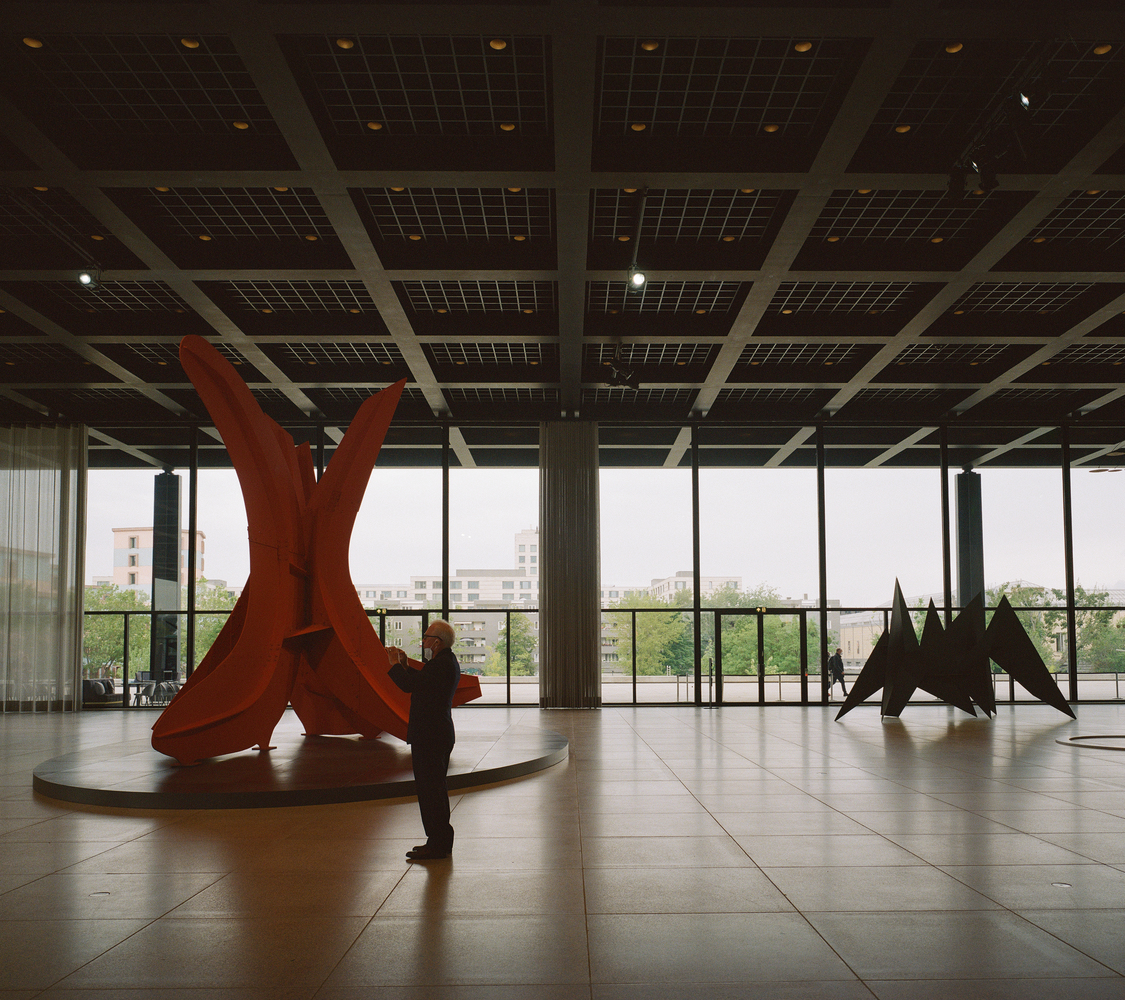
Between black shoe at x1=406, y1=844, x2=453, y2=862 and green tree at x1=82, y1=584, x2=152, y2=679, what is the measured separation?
13.9 meters

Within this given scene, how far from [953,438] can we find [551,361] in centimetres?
871

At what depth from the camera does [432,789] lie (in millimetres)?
5340

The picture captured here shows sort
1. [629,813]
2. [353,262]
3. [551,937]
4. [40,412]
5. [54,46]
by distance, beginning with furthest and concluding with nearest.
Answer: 1. [40,412]
2. [353,262]
3. [54,46]
4. [629,813]
5. [551,937]

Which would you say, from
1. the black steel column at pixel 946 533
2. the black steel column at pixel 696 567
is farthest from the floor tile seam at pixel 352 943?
the black steel column at pixel 946 533

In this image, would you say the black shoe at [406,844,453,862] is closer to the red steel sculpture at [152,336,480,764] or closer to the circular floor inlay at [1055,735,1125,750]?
the red steel sculpture at [152,336,480,764]

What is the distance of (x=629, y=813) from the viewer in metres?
6.71

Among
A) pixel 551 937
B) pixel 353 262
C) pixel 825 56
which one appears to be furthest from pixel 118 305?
pixel 551 937

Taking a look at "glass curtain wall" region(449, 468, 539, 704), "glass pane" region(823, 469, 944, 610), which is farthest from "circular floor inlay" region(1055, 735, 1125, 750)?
"glass curtain wall" region(449, 468, 539, 704)

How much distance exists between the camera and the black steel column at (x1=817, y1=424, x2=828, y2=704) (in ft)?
57.0

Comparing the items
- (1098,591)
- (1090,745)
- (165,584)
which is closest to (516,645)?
(165,584)

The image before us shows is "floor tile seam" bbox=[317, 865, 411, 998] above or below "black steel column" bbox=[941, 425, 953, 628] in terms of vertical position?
below

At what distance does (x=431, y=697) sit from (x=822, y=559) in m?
13.4

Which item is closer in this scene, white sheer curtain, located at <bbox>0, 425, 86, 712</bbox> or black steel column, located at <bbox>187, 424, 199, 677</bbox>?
white sheer curtain, located at <bbox>0, 425, 86, 712</bbox>

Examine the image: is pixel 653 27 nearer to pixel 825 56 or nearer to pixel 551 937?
pixel 825 56
